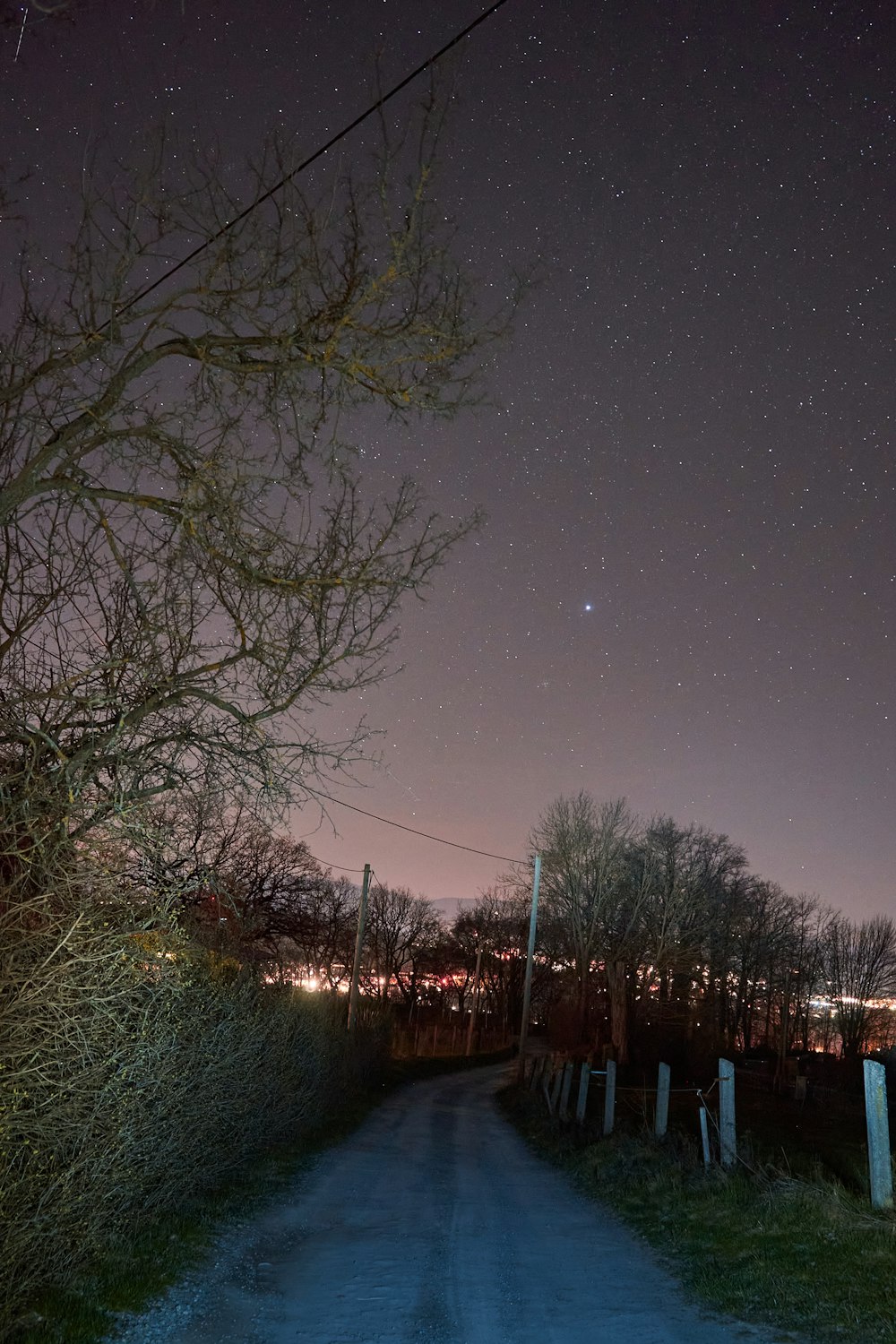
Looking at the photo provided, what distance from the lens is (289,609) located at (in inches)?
251

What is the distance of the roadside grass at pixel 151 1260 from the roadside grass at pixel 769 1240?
152 inches

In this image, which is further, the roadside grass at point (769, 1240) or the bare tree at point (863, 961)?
the bare tree at point (863, 961)

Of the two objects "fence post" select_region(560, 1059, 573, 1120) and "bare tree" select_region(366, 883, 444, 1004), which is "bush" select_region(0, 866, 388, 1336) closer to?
"fence post" select_region(560, 1059, 573, 1120)

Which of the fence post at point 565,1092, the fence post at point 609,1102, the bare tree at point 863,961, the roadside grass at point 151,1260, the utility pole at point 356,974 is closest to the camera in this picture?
the roadside grass at point 151,1260

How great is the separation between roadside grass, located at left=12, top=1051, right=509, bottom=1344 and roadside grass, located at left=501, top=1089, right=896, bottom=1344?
3.86 m

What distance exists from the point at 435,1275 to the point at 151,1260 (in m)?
2.17

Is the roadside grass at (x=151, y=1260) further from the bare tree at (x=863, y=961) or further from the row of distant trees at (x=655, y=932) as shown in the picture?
the bare tree at (x=863, y=961)

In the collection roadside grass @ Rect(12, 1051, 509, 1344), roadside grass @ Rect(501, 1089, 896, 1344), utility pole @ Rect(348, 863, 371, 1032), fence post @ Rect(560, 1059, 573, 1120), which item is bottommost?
roadside grass @ Rect(12, 1051, 509, 1344)

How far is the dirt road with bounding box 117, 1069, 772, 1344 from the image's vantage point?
6.07m

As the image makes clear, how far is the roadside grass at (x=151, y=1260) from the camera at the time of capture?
5469 millimetres

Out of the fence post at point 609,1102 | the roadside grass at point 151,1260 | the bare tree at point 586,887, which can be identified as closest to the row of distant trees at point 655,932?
the bare tree at point 586,887

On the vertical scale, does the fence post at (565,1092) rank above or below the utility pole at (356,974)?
below

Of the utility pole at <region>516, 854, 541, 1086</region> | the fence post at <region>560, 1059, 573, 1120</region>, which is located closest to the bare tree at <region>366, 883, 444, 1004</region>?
the utility pole at <region>516, 854, 541, 1086</region>

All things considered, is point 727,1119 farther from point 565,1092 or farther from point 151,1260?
point 565,1092
